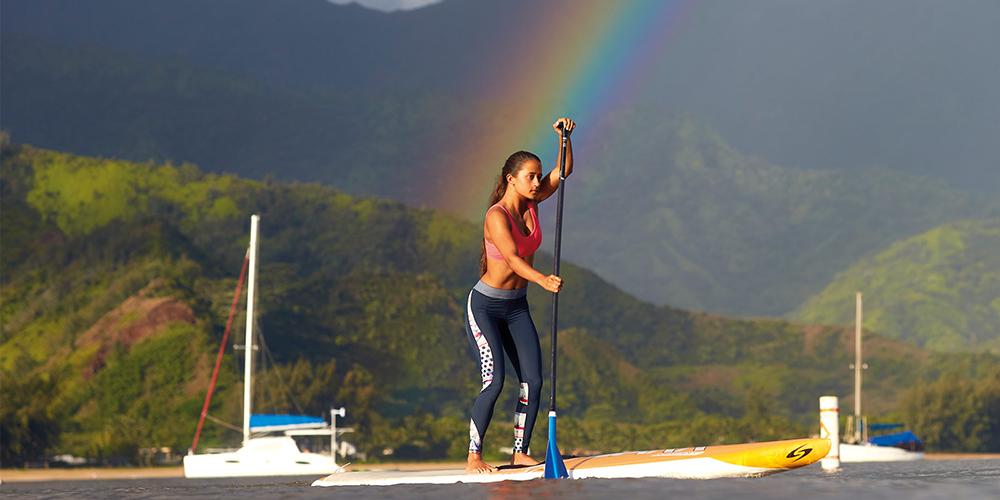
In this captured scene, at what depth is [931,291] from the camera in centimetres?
14988

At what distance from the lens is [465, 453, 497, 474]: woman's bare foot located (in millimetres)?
8703

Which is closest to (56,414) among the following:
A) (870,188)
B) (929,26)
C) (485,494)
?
(485,494)

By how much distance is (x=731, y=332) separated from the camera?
420 feet

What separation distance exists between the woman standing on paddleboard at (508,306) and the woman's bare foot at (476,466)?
0.10ft

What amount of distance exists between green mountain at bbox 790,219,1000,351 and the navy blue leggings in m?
142

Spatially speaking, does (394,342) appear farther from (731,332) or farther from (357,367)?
(731,332)

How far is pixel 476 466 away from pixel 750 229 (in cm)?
17804

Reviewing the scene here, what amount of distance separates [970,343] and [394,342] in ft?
271

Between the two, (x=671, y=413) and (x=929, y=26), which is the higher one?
(x=929, y=26)

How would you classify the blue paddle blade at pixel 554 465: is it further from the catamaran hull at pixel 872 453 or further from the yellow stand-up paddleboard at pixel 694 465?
the catamaran hull at pixel 872 453

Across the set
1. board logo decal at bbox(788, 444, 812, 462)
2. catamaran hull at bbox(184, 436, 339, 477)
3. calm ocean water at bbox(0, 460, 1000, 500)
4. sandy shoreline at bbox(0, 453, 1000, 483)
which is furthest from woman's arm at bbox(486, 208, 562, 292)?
catamaran hull at bbox(184, 436, 339, 477)

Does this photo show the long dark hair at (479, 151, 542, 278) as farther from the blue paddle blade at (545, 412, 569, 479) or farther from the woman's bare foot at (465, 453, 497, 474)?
the blue paddle blade at (545, 412, 569, 479)

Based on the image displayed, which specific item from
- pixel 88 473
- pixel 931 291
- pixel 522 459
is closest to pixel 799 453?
pixel 522 459

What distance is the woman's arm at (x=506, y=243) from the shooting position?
343 inches
